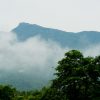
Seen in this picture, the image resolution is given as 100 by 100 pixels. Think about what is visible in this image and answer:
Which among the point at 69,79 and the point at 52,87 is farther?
the point at 52,87

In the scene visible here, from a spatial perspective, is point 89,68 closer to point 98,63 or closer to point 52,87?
point 98,63

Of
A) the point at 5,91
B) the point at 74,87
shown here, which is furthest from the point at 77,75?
the point at 5,91

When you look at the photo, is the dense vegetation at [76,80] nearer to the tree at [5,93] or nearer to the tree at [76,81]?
the tree at [76,81]

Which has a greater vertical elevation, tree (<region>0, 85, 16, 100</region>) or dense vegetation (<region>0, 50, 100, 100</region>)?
tree (<region>0, 85, 16, 100</region>)

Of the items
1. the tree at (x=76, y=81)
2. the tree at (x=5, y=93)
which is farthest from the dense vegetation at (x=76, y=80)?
the tree at (x=5, y=93)

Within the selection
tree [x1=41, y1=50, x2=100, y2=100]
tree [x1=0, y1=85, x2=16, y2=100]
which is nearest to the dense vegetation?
tree [x1=41, y1=50, x2=100, y2=100]

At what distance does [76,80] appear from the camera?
26.0 metres

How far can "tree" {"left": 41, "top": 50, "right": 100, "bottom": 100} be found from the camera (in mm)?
26000

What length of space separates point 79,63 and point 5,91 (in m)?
35.2

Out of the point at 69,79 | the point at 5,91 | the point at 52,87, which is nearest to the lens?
the point at 69,79

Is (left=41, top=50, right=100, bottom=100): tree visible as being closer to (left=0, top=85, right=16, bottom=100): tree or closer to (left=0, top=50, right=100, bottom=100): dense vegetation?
(left=0, top=50, right=100, bottom=100): dense vegetation

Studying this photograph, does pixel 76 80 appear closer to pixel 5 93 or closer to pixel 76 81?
pixel 76 81

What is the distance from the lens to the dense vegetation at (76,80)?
26.0m

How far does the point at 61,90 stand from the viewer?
87.9 feet
